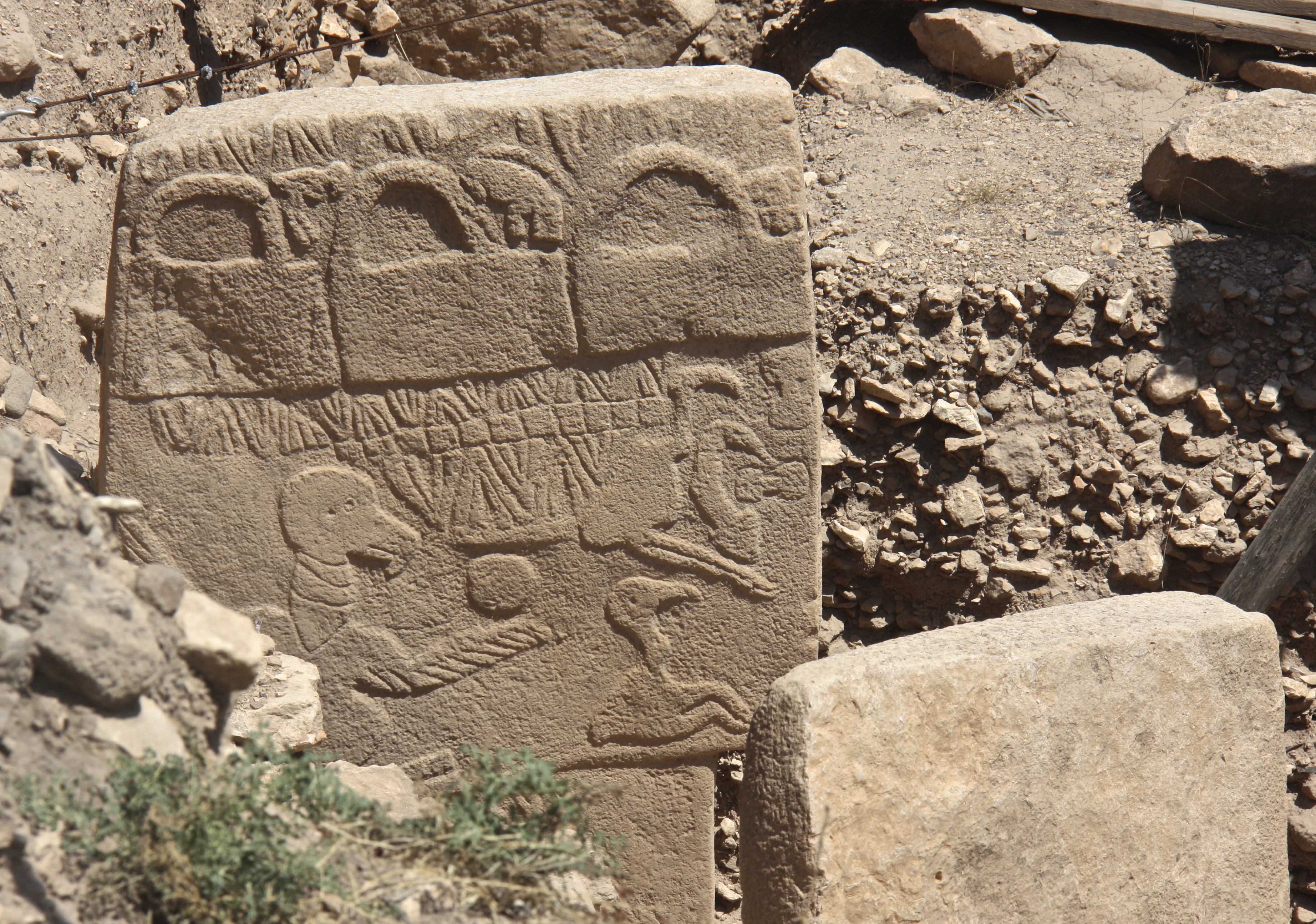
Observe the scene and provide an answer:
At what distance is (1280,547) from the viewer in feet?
10.8

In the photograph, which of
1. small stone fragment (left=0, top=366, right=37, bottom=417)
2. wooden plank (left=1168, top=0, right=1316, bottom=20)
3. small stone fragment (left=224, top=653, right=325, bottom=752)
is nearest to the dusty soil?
wooden plank (left=1168, top=0, right=1316, bottom=20)

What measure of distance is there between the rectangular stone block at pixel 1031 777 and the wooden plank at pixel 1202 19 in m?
2.88

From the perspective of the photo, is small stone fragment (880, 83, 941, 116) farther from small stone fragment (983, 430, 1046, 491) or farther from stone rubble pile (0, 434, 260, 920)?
stone rubble pile (0, 434, 260, 920)

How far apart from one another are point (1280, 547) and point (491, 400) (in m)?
2.33

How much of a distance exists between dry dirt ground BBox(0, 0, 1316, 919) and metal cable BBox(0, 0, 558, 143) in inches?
7.9

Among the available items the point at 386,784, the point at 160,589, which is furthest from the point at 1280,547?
the point at 160,589

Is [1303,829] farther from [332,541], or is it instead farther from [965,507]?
[332,541]

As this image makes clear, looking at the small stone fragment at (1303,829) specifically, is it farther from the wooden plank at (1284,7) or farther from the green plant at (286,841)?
the wooden plank at (1284,7)

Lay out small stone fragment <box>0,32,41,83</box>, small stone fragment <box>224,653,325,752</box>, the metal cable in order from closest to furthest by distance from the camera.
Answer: small stone fragment <box>224,653,325,752</box> → the metal cable → small stone fragment <box>0,32,41,83</box>

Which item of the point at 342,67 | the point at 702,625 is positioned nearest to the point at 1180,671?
the point at 702,625

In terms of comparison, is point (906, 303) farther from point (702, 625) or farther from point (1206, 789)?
point (1206, 789)

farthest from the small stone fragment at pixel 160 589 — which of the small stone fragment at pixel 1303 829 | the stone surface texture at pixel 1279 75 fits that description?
the stone surface texture at pixel 1279 75

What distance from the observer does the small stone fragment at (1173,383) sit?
353cm

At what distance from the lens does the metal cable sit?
321 centimetres
